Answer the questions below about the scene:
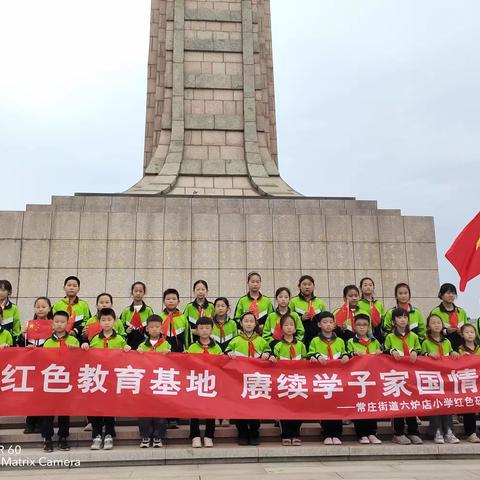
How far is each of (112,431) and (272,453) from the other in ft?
5.97

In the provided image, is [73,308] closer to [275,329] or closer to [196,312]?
[196,312]

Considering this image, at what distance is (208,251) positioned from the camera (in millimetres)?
10875

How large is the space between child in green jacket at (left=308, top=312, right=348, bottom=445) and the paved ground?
2.00 feet

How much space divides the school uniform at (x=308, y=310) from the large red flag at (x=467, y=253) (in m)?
2.01

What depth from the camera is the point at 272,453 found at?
5477 mm

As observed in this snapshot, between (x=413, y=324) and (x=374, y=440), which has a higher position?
(x=413, y=324)

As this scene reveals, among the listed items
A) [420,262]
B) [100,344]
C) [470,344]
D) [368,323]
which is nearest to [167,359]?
[100,344]

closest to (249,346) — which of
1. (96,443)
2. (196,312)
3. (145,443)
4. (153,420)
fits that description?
(196,312)

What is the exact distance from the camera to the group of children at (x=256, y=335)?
5902 millimetres

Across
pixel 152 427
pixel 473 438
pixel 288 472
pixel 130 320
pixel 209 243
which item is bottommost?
pixel 288 472

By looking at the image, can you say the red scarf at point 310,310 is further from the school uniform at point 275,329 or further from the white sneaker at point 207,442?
the white sneaker at point 207,442

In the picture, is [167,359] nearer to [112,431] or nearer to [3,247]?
[112,431]

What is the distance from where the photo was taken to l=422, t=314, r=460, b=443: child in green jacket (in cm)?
614

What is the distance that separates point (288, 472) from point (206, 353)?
1702mm
